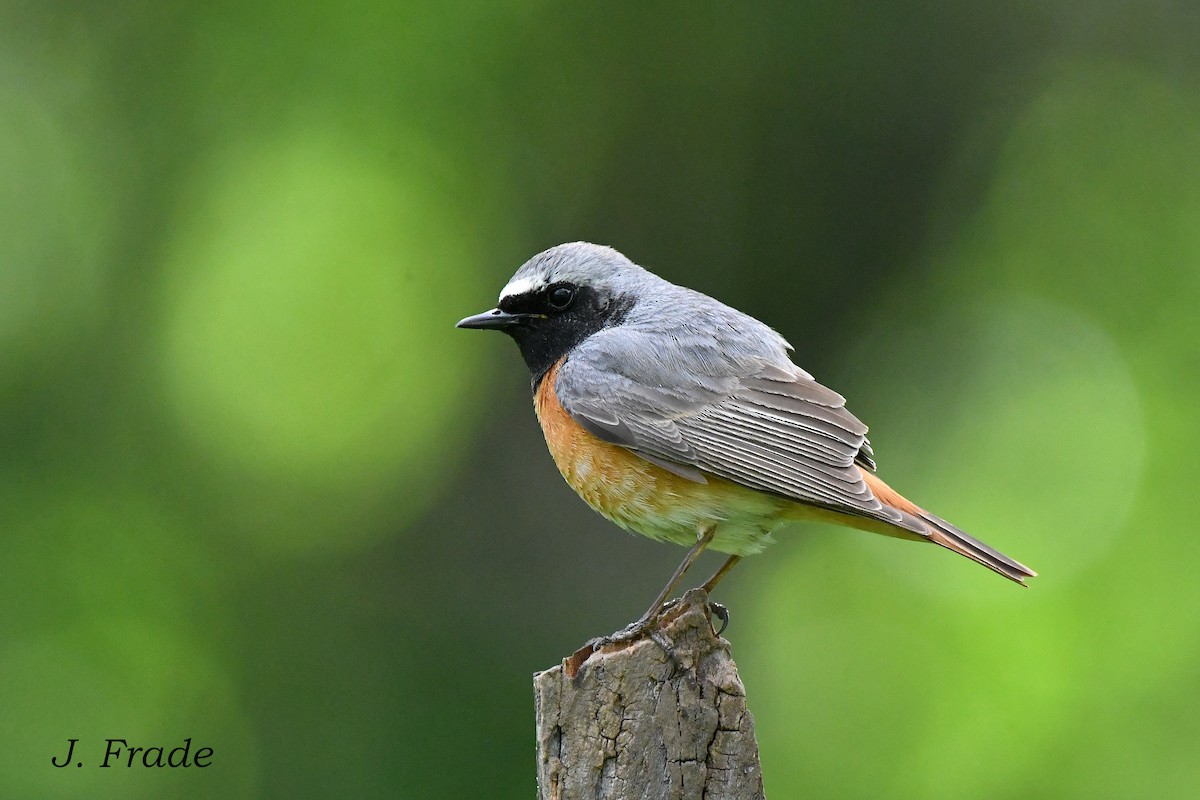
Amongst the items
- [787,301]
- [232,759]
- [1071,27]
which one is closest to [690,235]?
[787,301]

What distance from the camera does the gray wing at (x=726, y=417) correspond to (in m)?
4.17

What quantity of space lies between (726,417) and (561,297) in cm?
86

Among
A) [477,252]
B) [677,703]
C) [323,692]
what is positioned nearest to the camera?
[677,703]

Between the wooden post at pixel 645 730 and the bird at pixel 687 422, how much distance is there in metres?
0.52

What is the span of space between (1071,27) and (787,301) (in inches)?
102

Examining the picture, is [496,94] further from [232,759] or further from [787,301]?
[232,759]

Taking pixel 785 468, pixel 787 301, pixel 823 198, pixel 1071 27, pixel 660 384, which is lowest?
pixel 785 468

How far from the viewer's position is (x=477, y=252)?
7961 millimetres

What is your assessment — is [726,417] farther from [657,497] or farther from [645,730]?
[645,730]

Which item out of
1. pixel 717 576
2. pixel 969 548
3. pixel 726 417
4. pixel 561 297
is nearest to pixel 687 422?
pixel 726 417

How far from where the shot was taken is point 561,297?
190 inches

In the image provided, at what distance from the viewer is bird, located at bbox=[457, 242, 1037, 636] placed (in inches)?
164

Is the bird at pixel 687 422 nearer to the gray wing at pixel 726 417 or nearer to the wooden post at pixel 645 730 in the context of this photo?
the gray wing at pixel 726 417

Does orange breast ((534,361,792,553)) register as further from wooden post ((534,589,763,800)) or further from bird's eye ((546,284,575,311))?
wooden post ((534,589,763,800))
